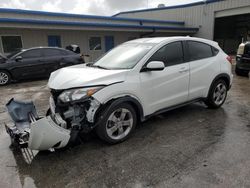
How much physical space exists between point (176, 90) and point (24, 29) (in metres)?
12.3

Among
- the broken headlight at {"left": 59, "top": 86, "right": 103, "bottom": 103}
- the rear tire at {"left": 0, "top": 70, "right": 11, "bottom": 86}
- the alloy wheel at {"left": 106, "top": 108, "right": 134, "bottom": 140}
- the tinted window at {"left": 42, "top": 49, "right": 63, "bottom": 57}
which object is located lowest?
the alloy wheel at {"left": 106, "top": 108, "right": 134, "bottom": 140}

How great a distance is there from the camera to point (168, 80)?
12.5 feet

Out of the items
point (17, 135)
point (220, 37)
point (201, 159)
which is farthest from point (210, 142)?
point (220, 37)

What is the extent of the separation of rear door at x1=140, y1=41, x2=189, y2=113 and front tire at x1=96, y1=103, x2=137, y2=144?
41 centimetres

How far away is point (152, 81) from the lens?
3602 mm

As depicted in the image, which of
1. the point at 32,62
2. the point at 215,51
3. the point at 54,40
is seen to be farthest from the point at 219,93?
the point at 54,40

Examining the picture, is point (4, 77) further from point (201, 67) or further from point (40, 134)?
point (201, 67)

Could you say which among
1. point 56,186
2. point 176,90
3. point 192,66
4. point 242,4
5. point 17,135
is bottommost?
point 56,186

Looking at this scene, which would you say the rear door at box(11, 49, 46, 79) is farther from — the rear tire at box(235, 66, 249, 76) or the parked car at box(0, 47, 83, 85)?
the rear tire at box(235, 66, 249, 76)

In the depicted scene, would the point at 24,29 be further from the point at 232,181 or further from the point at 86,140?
the point at 232,181

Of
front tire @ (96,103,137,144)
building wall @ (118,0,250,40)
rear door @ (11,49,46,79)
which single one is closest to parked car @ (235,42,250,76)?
front tire @ (96,103,137,144)

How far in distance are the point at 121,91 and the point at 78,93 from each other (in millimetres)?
648

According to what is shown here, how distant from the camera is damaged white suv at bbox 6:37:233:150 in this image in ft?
9.81

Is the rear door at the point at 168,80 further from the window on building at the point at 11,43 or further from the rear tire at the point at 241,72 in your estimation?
the window on building at the point at 11,43
